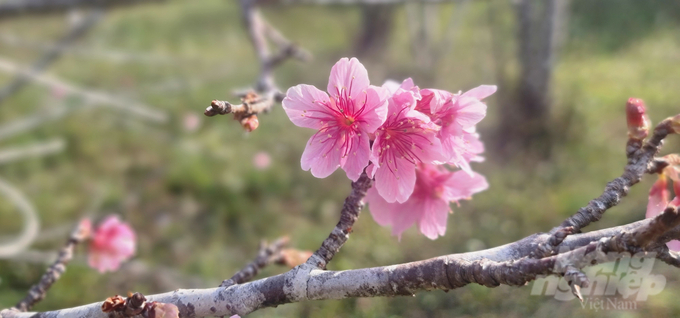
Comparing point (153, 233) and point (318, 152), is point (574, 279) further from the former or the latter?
point (153, 233)

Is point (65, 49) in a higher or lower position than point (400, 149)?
higher

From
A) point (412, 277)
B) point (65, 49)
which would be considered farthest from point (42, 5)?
point (412, 277)

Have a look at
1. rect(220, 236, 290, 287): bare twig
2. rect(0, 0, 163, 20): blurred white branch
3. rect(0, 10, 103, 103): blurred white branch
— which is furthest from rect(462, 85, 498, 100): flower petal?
rect(0, 10, 103, 103): blurred white branch

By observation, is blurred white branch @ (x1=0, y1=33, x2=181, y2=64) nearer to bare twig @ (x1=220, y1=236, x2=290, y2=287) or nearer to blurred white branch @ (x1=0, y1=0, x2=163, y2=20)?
blurred white branch @ (x1=0, y1=0, x2=163, y2=20)

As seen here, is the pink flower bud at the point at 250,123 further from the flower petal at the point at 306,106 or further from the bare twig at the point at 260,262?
the bare twig at the point at 260,262

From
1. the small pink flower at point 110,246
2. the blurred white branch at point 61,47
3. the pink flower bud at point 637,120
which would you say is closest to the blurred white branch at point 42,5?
the blurred white branch at point 61,47

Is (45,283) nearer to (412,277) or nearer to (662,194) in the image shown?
(412,277)
